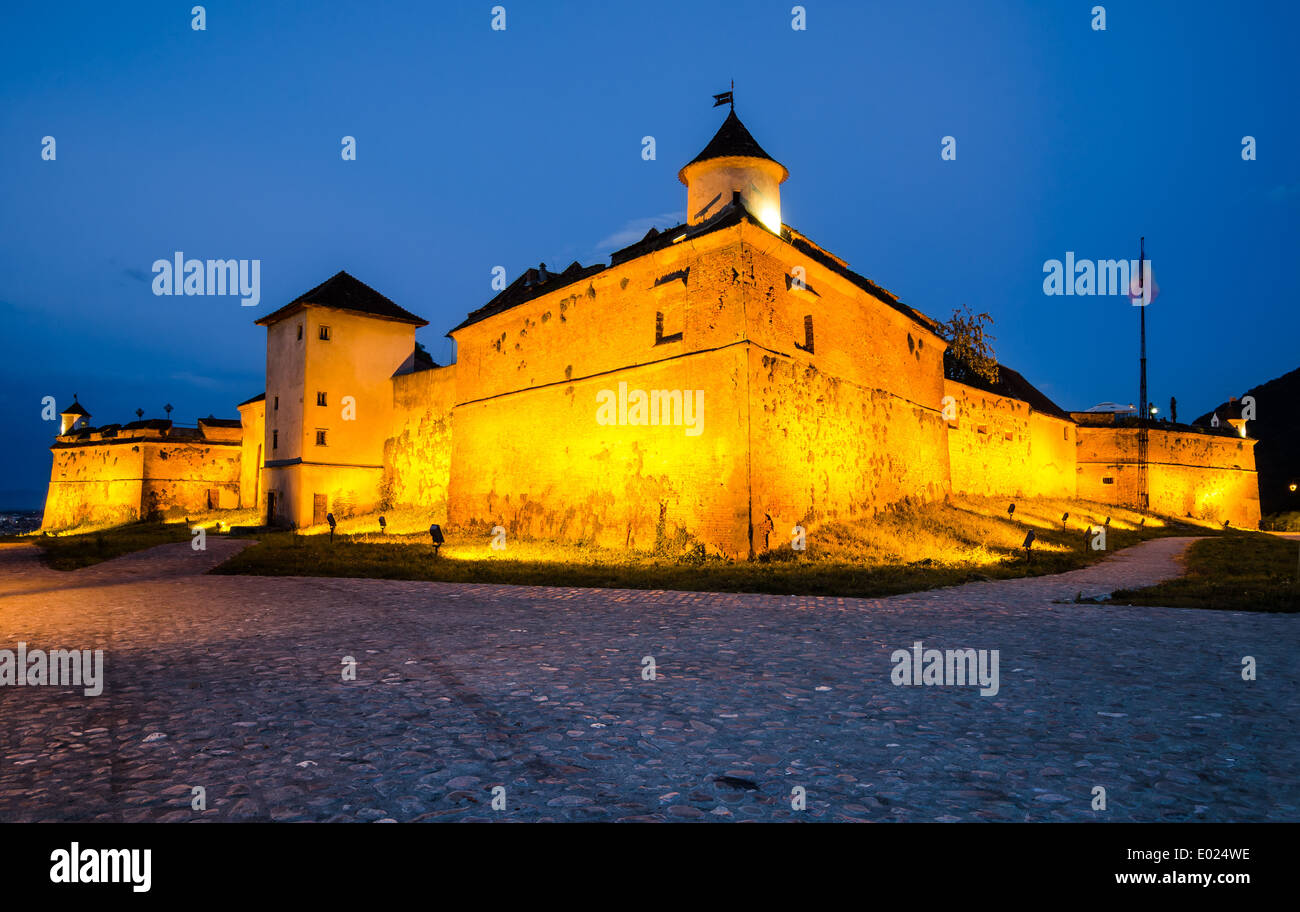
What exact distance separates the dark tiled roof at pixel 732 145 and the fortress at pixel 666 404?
2.7 inches

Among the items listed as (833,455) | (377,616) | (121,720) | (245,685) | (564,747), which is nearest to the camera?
(564,747)

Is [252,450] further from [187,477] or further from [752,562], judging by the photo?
[752,562]

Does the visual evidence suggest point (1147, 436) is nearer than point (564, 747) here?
No

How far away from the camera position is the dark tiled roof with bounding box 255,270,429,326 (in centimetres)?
3111

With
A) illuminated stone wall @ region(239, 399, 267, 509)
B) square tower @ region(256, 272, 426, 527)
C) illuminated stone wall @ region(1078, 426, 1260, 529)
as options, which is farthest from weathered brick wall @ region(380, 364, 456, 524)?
illuminated stone wall @ region(1078, 426, 1260, 529)

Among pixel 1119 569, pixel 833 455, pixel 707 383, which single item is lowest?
pixel 1119 569

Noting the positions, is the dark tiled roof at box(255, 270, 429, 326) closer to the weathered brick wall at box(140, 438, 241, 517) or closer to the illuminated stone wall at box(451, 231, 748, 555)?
the illuminated stone wall at box(451, 231, 748, 555)

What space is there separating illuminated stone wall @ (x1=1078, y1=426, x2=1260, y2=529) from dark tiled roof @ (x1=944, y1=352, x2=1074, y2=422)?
119 inches

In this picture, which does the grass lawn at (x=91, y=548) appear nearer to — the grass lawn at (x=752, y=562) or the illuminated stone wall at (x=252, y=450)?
the grass lawn at (x=752, y=562)

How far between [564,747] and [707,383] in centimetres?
1345

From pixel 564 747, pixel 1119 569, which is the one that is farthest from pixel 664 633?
pixel 1119 569

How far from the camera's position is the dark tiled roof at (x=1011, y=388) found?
34125 mm
